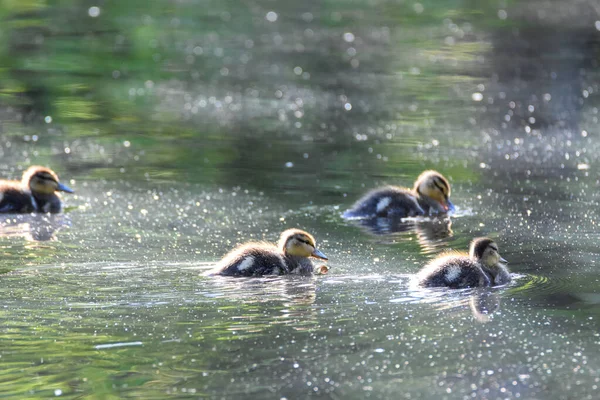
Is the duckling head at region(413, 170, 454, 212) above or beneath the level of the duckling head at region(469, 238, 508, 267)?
above

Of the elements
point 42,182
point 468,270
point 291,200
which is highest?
point 42,182

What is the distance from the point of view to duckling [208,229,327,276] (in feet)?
21.9

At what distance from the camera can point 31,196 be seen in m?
8.81

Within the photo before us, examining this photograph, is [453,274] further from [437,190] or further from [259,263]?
[437,190]

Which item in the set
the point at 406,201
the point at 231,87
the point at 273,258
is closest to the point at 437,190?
the point at 406,201

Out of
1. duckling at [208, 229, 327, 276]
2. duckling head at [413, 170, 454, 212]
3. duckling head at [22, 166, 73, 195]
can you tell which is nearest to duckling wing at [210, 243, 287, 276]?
duckling at [208, 229, 327, 276]

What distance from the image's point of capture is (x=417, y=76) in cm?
1553

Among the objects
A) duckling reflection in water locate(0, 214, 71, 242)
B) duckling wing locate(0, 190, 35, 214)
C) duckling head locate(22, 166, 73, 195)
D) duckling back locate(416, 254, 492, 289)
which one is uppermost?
duckling head locate(22, 166, 73, 195)

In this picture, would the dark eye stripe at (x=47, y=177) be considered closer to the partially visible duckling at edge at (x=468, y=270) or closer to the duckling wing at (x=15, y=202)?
the duckling wing at (x=15, y=202)

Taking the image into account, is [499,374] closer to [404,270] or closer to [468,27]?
[404,270]

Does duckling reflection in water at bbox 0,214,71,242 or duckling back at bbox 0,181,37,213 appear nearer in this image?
duckling reflection in water at bbox 0,214,71,242

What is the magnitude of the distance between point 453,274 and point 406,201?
2.56m

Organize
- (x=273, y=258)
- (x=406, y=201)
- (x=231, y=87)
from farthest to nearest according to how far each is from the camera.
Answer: (x=231, y=87)
(x=406, y=201)
(x=273, y=258)

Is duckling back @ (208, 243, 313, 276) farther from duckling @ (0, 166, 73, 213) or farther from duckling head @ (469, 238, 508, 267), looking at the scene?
duckling @ (0, 166, 73, 213)
